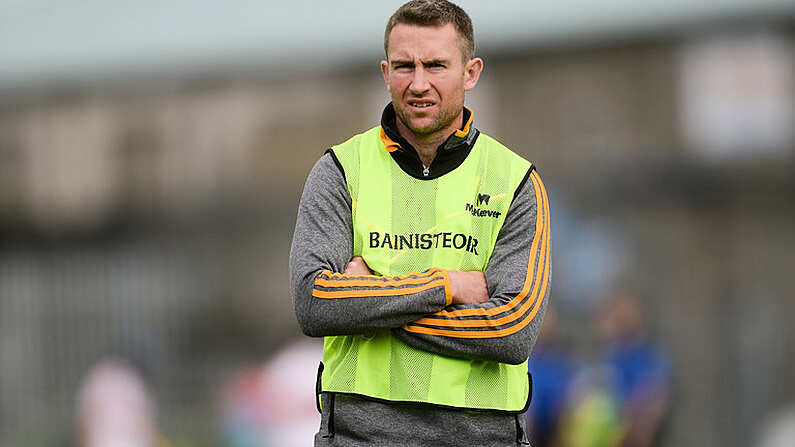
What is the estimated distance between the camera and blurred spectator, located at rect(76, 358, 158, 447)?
9.16 m

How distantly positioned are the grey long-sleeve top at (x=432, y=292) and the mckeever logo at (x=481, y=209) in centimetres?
4

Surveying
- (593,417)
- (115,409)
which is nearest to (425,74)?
(593,417)

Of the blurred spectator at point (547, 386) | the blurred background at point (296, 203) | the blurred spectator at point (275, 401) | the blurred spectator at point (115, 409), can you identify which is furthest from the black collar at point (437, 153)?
the blurred spectator at point (115, 409)

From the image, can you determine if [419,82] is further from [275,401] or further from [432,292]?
[275,401]

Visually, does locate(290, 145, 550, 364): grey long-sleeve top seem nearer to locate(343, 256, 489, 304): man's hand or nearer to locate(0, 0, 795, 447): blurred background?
locate(343, 256, 489, 304): man's hand

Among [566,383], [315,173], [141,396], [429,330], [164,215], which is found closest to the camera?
[429,330]

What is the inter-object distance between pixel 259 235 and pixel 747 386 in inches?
156

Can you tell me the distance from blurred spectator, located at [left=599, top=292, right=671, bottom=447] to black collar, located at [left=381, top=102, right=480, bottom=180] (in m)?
5.35

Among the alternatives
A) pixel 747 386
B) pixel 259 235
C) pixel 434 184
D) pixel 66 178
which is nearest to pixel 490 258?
pixel 434 184

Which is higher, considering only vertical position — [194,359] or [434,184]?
[434,184]

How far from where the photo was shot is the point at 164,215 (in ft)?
33.2

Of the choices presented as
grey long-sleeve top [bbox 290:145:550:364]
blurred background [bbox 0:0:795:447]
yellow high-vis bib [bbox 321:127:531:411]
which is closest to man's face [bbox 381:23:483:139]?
yellow high-vis bib [bbox 321:127:531:411]

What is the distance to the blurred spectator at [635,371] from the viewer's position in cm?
793

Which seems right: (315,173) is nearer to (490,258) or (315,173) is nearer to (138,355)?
(490,258)
